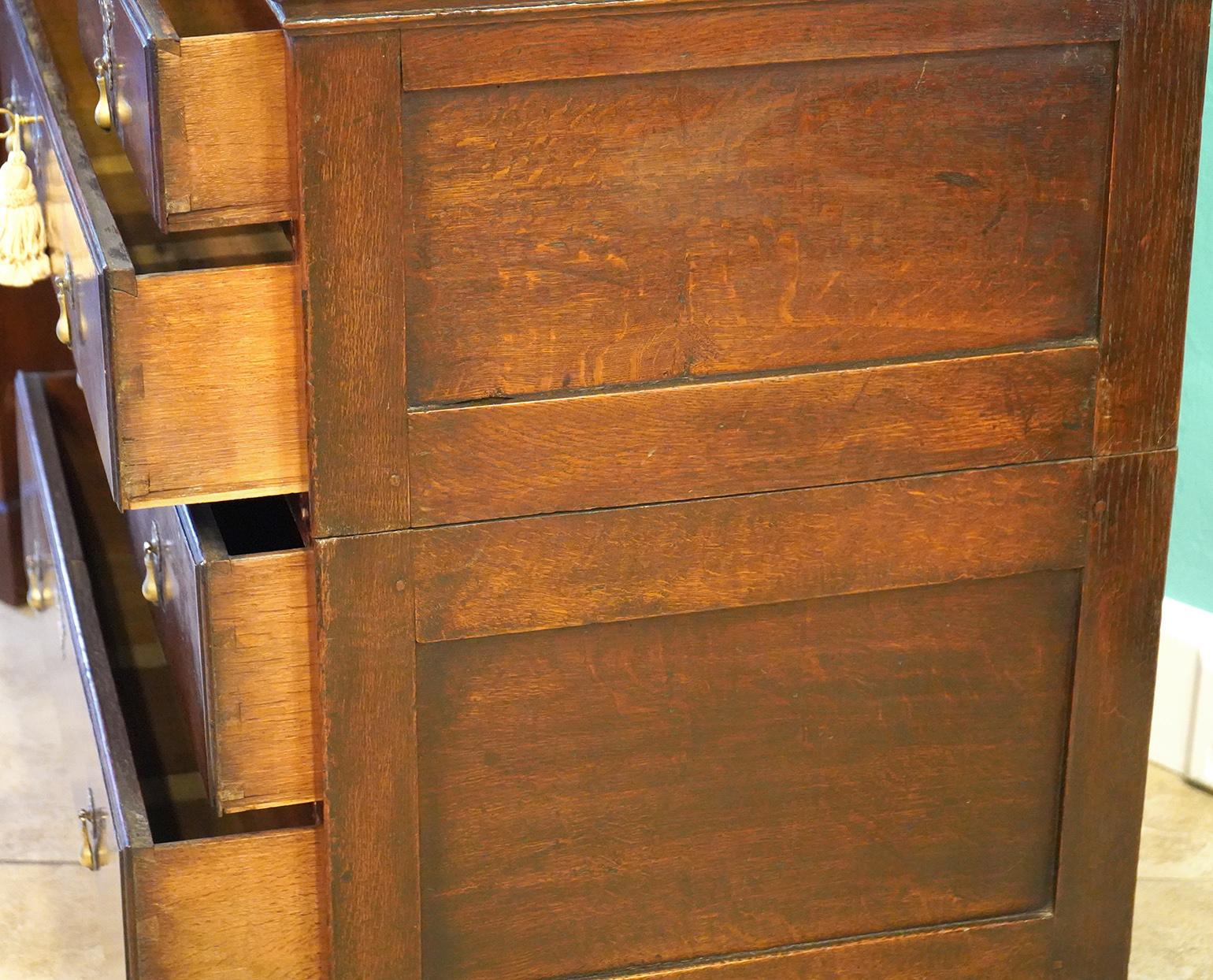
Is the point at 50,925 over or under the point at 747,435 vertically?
under

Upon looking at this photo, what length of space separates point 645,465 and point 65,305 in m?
0.48

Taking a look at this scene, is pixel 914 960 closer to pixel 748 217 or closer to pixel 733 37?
pixel 748 217

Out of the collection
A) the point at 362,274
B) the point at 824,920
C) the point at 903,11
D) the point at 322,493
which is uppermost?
the point at 903,11

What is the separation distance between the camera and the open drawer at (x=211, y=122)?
990 mm

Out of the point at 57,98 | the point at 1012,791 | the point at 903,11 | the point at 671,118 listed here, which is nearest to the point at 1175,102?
the point at 903,11

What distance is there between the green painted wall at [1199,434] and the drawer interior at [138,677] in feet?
2.84

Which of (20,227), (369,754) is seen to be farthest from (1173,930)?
(20,227)

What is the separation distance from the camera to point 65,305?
1.34 m

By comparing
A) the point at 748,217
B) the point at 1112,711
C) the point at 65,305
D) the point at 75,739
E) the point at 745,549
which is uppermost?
the point at 748,217

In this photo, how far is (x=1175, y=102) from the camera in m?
1.15

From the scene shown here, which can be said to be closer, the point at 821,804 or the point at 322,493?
the point at 322,493

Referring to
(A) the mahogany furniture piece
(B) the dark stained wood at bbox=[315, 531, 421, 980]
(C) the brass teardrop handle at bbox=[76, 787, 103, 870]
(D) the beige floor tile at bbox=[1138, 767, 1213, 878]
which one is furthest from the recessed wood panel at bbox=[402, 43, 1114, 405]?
(D) the beige floor tile at bbox=[1138, 767, 1213, 878]

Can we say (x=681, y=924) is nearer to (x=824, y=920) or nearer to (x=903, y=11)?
(x=824, y=920)

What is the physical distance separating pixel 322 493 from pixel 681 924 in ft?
1.31
